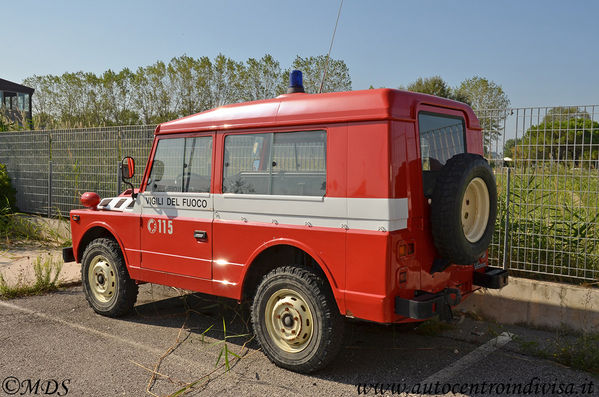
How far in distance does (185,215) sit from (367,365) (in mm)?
2212

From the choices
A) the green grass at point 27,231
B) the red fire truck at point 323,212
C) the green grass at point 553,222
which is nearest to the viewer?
the red fire truck at point 323,212

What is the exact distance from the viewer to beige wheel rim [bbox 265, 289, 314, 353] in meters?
4.06

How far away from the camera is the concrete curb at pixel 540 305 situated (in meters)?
5.10

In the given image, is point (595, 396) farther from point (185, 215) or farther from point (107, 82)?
point (107, 82)

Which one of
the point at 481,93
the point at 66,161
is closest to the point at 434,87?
the point at 481,93

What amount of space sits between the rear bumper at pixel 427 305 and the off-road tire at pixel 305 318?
569 millimetres

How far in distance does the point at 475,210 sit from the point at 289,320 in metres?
1.82

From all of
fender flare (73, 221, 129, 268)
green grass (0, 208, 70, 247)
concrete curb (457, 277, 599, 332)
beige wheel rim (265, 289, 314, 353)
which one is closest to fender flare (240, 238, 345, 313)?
beige wheel rim (265, 289, 314, 353)

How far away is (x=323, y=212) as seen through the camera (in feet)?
13.0

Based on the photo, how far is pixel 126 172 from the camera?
529cm

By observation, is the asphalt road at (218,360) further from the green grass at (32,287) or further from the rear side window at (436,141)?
the rear side window at (436,141)

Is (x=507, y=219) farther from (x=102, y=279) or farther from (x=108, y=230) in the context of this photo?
(x=102, y=279)

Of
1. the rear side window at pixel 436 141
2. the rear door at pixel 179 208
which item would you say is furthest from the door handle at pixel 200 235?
the rear side window at pixel 436 141

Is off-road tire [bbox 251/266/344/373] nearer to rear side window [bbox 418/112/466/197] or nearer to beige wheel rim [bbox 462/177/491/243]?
rear side window [bbox 418/112/466/197]
